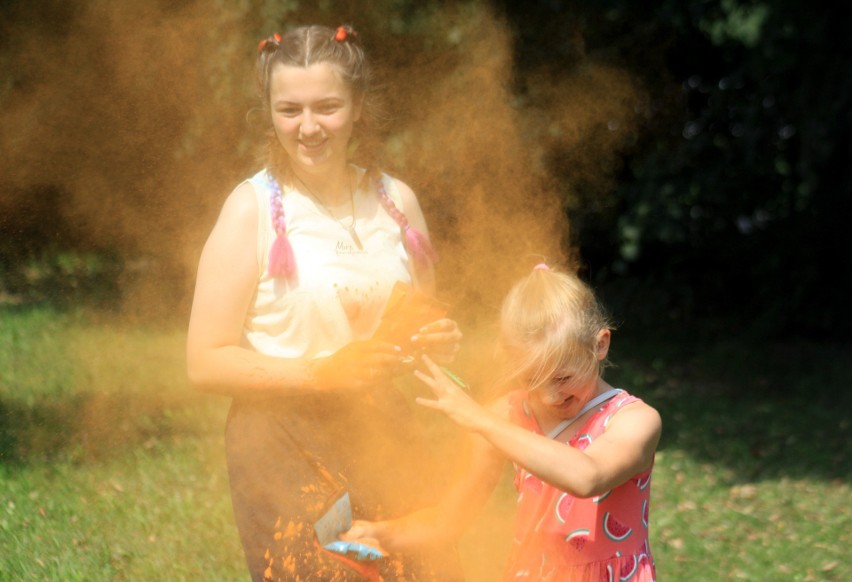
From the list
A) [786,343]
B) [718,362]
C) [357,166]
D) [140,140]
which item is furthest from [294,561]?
[786,343]

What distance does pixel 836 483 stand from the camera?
6.11 meters

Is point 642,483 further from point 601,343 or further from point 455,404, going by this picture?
point 455,404

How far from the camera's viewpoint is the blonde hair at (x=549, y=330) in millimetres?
2395

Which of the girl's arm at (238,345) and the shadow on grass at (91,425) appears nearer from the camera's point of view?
the girl's arm at (238,345)

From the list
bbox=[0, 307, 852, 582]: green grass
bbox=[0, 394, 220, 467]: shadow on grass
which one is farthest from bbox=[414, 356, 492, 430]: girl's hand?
bbox=[0, 394, 220, 467]: shadow on grass

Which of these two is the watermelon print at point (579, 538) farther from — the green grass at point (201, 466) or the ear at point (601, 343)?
the green grass at point (201, 466)

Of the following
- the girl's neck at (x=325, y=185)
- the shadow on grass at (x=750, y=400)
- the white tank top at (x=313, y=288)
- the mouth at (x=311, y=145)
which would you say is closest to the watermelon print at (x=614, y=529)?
the white tank top at (x=313, y=288)

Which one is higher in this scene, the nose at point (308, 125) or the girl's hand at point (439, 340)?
the nose at point (308, 125)

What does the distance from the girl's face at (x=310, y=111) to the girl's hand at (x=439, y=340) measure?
19.6 inches

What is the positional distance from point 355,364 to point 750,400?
19.8ft

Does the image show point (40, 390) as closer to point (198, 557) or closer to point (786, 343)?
point (198, 557)

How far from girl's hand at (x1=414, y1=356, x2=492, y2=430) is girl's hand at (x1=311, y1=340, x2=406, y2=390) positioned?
11 cm

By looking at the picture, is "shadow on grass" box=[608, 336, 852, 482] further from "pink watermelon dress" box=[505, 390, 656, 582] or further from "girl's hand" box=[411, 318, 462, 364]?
"girl's hand" box=[411, 318, 462, 364]

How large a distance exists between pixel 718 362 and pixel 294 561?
7107 millimetres
